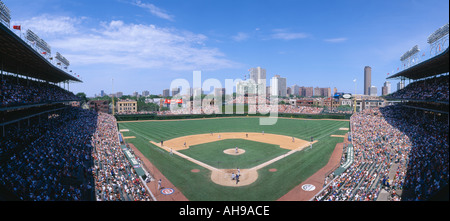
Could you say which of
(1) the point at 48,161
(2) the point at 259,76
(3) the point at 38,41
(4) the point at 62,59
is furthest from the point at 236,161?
(2) the point at 259,76

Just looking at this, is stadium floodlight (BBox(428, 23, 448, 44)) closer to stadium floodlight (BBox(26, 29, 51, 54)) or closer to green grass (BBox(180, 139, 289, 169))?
green grass (BBox(180, 139, 289, 169))

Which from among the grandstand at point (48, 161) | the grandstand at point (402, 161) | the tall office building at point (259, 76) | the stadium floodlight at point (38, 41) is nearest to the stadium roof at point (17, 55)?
the grandstand at point (48, 161)

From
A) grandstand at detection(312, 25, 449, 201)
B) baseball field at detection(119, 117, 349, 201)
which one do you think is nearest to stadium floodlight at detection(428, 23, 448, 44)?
grandstand at detection(312, 25, 449, 201)

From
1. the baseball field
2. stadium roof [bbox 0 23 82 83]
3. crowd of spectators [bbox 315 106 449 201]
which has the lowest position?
the baseball field

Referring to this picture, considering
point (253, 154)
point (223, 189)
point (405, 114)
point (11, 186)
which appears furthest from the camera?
point (405, 114)

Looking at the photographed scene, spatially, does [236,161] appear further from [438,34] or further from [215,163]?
[438,34]
